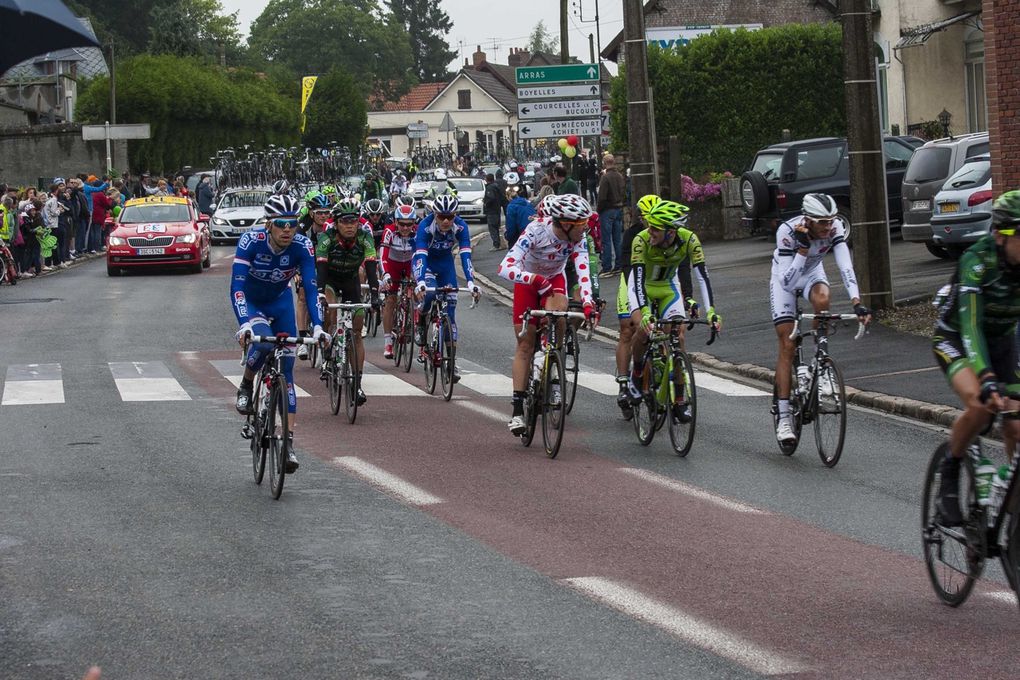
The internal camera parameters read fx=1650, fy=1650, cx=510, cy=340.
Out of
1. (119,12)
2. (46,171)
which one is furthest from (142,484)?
(119,12)

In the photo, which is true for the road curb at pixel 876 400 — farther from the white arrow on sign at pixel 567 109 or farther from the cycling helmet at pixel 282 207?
the white arrow on sign at pixel 567 109

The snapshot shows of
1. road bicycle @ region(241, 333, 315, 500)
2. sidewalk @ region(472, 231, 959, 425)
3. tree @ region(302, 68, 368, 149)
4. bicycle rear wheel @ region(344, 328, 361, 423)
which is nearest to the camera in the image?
road bicycle @ region(241, 333, 315, 500)

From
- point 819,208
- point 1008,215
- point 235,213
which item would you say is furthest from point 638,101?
point 235,213

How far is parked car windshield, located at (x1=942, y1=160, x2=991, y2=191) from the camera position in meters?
22.8

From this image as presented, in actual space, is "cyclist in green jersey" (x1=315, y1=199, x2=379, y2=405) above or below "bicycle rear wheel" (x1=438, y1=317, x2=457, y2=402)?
above

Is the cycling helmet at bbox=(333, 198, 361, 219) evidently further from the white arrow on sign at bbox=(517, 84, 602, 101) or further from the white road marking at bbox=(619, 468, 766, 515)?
the white arrow on sign at bbox=(517, 84, 602, 101)

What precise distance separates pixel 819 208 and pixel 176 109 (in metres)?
57.5

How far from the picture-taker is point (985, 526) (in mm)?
6828

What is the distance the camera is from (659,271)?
40.9 ft

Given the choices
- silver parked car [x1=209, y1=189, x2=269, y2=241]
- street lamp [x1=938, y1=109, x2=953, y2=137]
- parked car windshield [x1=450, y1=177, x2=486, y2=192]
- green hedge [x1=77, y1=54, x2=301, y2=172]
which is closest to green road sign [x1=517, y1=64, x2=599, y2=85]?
street lamp [x1=938, y1=109, x2=953, y2=137]

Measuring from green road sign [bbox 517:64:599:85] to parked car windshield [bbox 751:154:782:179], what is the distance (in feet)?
13.4

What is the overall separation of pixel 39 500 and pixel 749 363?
9.16m

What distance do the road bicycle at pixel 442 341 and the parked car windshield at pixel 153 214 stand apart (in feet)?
67.6

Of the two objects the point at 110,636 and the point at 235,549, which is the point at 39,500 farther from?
the point at 110,636
